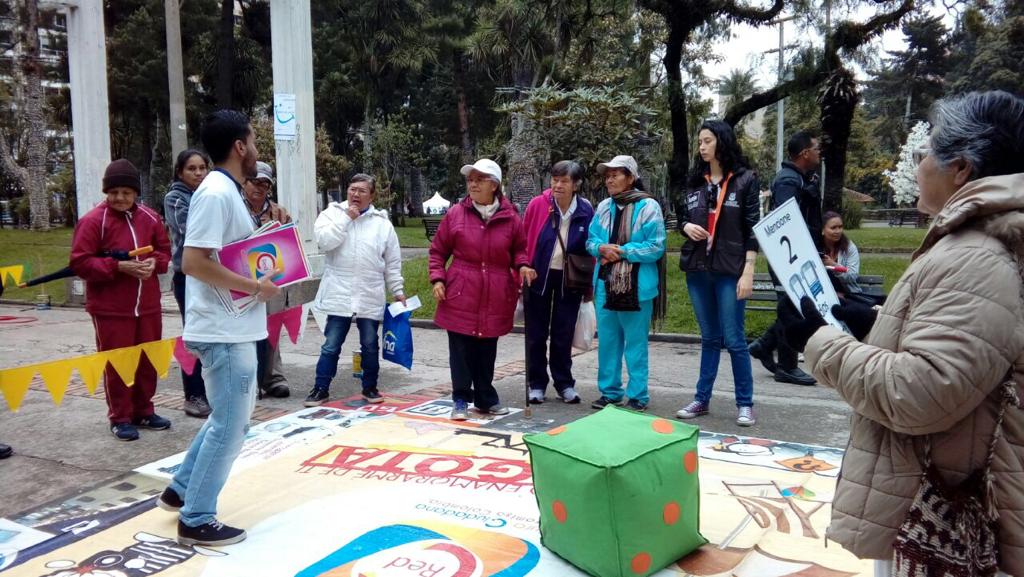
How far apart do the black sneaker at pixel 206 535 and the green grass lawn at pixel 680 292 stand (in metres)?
6.27

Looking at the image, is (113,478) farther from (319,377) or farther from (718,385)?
(718,385)

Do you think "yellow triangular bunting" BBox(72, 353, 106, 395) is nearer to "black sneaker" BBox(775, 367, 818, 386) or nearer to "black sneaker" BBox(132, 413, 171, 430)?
"black sneaker" BBox(132, 413, 171, 430)

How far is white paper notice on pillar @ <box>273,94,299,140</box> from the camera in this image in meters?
8.42

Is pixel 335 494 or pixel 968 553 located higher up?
pixel 968 553

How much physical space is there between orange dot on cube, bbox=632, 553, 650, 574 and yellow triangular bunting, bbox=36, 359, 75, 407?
352cm

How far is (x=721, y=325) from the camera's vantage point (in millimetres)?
5363

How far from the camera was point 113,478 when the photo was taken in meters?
4.32

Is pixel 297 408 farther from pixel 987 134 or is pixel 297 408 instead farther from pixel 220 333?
pixel 987 134

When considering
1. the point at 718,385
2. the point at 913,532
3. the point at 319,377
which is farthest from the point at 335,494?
the point at 718,385

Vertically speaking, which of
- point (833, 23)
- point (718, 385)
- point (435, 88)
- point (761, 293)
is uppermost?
point (435, 88)

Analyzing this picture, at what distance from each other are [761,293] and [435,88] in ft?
115

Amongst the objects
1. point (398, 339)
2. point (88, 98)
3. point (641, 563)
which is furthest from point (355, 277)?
point (88, 98)

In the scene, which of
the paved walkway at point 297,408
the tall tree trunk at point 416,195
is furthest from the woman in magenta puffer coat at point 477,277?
the tall tree trunk at point 416,195

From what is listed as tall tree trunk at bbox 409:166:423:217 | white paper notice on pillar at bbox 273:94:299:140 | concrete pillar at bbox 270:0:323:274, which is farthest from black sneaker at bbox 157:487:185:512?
tall tree trunk at bbox 409:166:423:217
